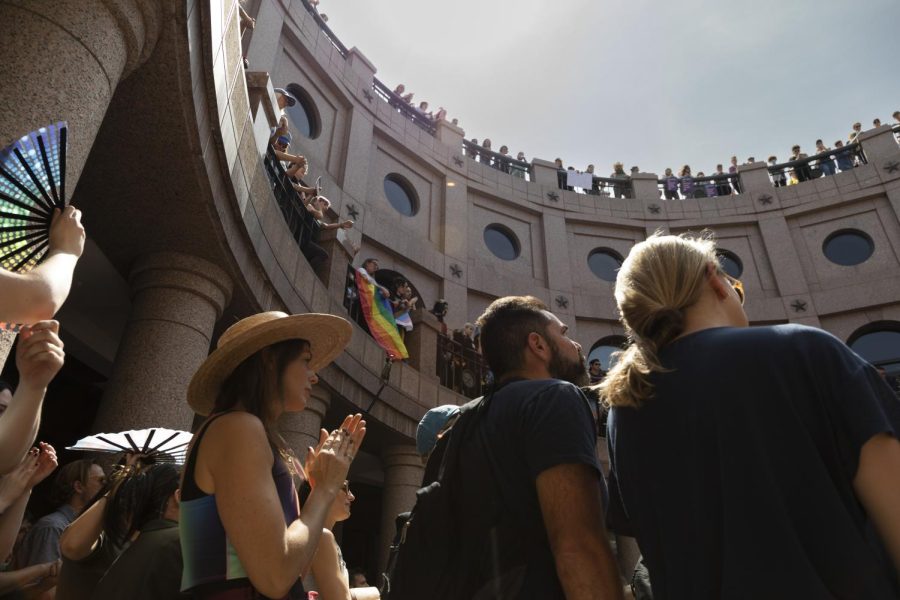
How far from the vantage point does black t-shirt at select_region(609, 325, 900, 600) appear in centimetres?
131

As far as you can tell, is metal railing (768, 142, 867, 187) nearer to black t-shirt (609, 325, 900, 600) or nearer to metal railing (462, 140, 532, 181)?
metal railing (462, 140, 532, 181)

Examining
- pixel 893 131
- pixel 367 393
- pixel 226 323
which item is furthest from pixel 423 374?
pixel 893 131

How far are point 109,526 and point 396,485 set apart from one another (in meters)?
7.81

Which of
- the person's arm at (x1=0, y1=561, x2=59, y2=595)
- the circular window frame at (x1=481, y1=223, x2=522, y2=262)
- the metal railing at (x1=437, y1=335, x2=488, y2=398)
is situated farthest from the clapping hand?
the circular window frame at (x1=481, y1=223, x2=522, y2=262)

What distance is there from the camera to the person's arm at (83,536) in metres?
3.09

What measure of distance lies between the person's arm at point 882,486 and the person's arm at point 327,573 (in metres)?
2.22

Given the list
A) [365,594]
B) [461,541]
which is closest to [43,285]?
[461,541]

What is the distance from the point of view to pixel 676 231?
23.5m

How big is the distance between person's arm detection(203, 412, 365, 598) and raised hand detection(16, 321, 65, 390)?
540 mm

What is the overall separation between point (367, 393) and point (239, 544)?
26.6 ft

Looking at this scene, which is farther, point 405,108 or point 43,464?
point 405,108

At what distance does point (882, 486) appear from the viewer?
128 centimetres

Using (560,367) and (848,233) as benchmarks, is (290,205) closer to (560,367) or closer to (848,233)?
(560,367)

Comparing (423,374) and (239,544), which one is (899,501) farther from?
(423,374)
